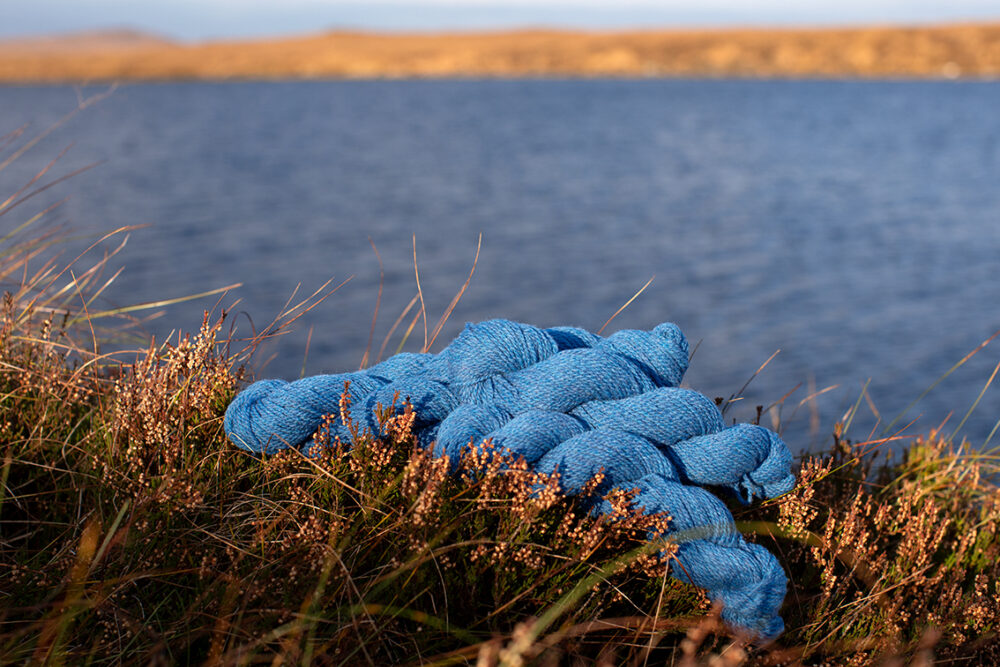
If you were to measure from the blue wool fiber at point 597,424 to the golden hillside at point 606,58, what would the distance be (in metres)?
122

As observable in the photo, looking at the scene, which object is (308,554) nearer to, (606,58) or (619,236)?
(619,236)

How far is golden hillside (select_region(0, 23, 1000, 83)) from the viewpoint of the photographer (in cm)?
11594

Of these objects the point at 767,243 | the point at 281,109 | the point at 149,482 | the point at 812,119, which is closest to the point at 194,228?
the point at 767,243

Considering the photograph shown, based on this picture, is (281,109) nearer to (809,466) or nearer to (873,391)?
(873,391)

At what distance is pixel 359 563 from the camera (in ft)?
7.34

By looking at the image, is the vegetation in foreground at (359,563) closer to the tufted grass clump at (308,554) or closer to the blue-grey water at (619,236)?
the tufted grass clump at (308,554)

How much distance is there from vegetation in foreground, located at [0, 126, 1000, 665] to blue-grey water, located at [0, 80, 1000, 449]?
171 centimetres

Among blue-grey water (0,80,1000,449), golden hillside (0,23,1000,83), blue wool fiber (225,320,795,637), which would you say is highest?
golden hillside (0,23,1000,83)

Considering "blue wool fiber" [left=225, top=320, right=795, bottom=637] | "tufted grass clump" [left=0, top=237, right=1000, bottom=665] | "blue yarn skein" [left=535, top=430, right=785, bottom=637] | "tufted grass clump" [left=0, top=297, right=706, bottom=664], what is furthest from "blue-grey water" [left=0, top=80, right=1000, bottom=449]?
"tufted grass clump" [left=0, top=297, right=706, bottom=664]

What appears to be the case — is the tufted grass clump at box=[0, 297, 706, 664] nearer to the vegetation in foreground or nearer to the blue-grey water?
the vegetation in foreground

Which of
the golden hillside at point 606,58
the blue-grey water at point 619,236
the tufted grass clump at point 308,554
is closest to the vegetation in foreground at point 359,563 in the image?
the tufted grass clump at point 308,554

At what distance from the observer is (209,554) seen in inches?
89.3

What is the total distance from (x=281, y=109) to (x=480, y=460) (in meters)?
66.1

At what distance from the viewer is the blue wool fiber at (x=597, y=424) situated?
7.47 feet
